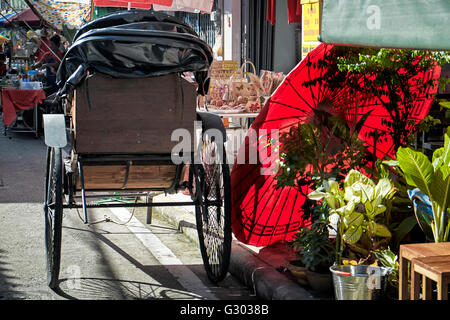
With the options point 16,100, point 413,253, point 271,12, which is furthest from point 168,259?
point 16,100

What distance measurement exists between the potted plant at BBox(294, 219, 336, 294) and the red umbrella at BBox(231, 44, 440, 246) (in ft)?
2.06

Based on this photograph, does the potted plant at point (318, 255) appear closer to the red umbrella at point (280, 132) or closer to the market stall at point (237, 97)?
the red umbrella at point (280, 132)

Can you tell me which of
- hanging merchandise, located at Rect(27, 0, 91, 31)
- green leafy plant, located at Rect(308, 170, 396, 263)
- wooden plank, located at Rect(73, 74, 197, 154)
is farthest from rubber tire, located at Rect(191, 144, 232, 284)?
hanging merchandise, located at Rect(27, 0, 91, 31)

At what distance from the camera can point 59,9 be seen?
17469 millimetres

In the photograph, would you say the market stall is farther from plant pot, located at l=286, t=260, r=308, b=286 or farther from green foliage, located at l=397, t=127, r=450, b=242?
green foliage, located at l=397, t=127, r=450, b=242

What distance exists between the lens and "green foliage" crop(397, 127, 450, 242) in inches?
163

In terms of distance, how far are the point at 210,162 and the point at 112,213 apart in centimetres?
278

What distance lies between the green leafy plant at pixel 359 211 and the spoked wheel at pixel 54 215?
1.88 metres

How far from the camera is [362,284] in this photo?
14.0 feet

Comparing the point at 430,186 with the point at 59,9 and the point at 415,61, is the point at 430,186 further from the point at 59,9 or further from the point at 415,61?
the point at 59,9

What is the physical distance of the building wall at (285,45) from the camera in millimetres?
13305

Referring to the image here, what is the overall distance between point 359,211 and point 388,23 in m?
2.17

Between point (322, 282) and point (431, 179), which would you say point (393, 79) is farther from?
point (322, 282)
